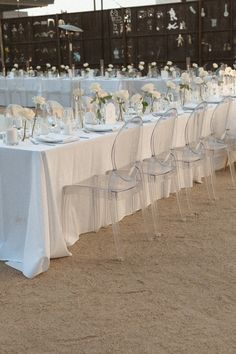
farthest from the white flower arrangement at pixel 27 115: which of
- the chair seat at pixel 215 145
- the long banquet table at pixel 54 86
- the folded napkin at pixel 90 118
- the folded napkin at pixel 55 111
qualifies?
the long banquet table at pixel 54 86

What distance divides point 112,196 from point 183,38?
28.2 feet

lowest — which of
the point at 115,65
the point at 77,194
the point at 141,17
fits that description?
the point at 77,194

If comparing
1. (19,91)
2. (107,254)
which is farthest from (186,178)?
(19,91)

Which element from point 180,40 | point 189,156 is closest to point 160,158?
point 189,156

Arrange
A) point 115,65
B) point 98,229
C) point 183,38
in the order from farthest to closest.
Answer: point 115,65
point 183,38
point 98,229

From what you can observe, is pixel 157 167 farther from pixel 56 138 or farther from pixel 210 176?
pixel 210 176

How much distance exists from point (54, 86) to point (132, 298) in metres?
7.53

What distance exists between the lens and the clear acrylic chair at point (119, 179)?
3732mm

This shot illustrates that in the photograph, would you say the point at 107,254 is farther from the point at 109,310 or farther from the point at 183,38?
the point at 183,38

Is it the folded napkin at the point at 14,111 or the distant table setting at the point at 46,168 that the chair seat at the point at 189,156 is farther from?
the folded napkin at the point at 14,111

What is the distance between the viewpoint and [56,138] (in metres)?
3.79

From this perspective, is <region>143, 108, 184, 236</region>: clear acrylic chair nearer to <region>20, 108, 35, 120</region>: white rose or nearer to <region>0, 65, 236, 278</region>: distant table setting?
<region>0, 65, 236, 278</region>: distant table setting

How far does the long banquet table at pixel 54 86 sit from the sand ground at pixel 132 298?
532cm

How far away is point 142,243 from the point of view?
3926 mm
